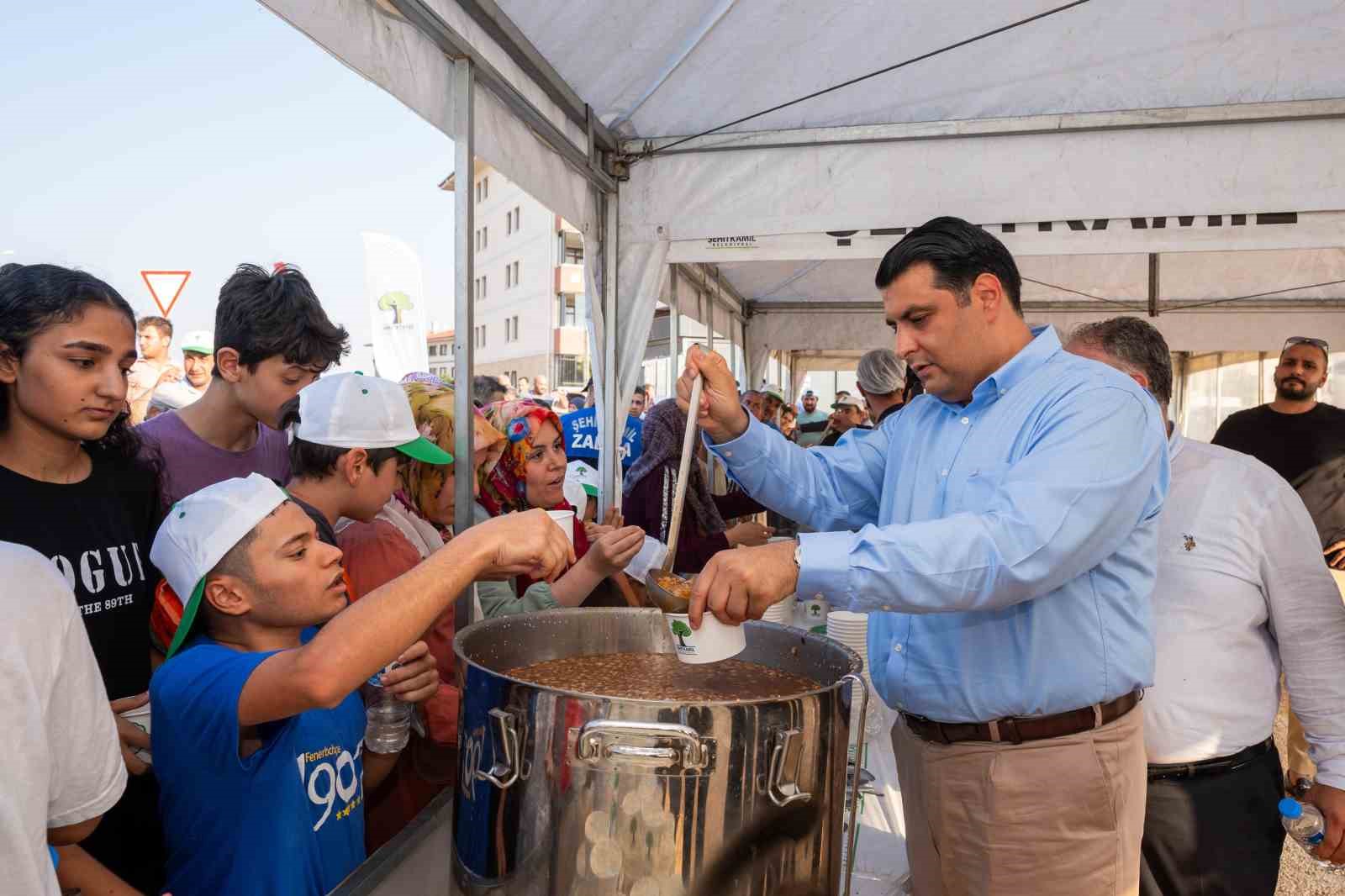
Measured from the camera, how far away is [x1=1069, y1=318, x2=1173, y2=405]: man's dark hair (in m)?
2.02

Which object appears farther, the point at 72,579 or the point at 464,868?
the point at 72,579

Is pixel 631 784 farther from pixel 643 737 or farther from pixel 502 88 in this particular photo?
pixel 502 88

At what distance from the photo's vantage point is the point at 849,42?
2.96 m

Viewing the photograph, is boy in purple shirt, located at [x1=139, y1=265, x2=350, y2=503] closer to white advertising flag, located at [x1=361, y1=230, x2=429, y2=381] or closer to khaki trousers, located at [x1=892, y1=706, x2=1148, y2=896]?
khaki trousers, located at [x1=892, y1=706, x2=1148, y2=896]

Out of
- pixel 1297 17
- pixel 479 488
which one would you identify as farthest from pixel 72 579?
pixel 1297 17

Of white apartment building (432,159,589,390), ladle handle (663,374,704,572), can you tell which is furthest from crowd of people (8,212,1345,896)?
white apartment building (432,159,589,390)

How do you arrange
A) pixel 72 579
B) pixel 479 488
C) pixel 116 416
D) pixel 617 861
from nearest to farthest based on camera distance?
pixel 617 861 < pixel 72 579 < pixel 116 416 < pixel 479 488

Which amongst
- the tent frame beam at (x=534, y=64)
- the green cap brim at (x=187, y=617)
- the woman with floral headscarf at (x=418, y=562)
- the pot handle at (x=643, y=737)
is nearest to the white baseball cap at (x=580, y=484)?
the woman with floral headscarf at (x=418, y=562)

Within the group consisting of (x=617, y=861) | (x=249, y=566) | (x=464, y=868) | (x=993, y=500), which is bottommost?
(x=464, y=868)

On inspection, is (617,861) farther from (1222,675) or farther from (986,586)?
(1222,675)

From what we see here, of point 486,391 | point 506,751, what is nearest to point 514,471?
point 506,751

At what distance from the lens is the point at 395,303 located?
316 inches

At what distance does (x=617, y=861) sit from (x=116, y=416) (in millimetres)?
1261

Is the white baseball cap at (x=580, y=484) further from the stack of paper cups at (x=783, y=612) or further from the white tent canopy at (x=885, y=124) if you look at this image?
the stack of paper cups at (x=783, y=612)
